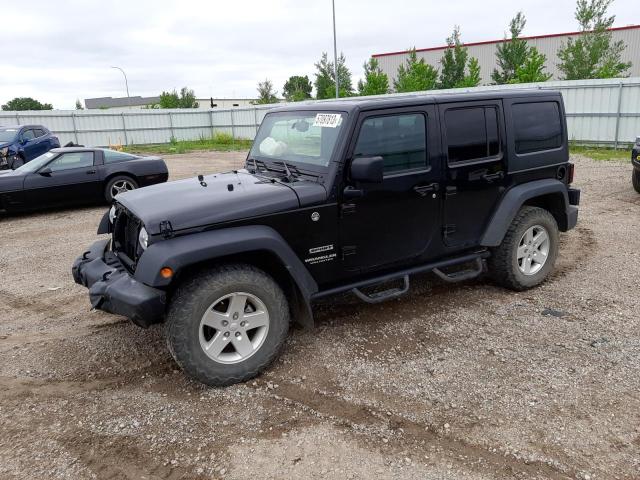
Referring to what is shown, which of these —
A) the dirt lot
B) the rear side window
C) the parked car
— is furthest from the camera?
the parked car

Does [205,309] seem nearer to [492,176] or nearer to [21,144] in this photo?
[492,176]

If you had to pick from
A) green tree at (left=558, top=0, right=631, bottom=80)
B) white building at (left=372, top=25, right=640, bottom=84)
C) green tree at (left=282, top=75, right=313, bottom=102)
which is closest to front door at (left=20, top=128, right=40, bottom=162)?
green tree at (left=558, top=0, right=631, bottom=80)

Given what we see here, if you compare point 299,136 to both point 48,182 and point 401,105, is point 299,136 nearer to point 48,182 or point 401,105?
point 401,105

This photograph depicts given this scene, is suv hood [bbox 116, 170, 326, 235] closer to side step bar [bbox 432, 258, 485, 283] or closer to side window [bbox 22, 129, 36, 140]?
side step bar [bbox 432, 258, 485, 283]

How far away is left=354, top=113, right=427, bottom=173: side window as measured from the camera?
12.8 feet

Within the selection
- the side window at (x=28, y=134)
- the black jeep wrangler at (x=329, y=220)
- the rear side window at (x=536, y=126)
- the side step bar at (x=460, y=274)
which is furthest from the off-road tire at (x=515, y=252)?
the side window at (x=28, y=134)

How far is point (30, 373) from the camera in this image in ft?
12.4

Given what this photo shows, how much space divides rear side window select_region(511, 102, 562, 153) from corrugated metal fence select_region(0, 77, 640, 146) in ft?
29.7

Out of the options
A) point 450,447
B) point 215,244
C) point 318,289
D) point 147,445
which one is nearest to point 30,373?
point 147,445

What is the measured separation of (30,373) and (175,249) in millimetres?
1665

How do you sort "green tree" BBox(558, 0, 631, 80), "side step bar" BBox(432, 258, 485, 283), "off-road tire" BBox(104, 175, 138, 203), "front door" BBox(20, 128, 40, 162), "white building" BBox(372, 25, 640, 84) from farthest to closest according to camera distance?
"white building" BBox(372, 25, 640, 84)
"green tree" BBox(558, 0, 631, 80)
"front door" BBox(20, 128, 40, 162)
"off-road tire" BBox(104, 175, 138, 203)
"side step bar" BBox(432, 258, 485, 283)

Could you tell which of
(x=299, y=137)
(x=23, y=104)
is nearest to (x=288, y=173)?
(x=299, y=137)

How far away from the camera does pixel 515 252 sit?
4.86 m

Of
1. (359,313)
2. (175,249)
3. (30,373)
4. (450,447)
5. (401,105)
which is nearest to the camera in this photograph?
(450,447)
